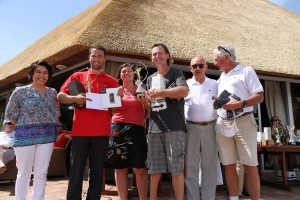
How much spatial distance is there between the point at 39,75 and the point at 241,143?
2.14m

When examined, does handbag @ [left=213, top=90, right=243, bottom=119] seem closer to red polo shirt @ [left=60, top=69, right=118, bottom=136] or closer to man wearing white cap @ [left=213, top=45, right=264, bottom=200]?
man wearing white cap @ [left=213, top=45, right=264, bottom=200]

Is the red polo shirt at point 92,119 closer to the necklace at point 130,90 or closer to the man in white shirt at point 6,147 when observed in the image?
the necklace at point 130,90

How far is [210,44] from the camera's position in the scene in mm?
6691

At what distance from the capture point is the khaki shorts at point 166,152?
9.32 feet

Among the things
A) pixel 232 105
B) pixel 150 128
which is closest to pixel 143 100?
pixel 150 128

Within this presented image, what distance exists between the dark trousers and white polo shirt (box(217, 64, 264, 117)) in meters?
1.30

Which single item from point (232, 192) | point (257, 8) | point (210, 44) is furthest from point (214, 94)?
point (257, 8)

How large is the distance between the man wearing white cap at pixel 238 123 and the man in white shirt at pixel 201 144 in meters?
0.11

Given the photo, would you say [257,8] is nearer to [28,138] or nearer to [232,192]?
[232,192]

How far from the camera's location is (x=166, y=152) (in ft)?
9.57

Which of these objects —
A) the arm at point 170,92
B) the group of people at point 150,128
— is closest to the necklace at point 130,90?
the group of people at point 150,128

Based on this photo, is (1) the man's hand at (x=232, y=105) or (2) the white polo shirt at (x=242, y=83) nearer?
Result: (1) the man's hand at (x=232, y=105)

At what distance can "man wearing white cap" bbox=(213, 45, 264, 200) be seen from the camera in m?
2.96

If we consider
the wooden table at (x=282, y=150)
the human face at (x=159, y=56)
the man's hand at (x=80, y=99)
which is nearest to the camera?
the man's hand at (x=80, y=99)
